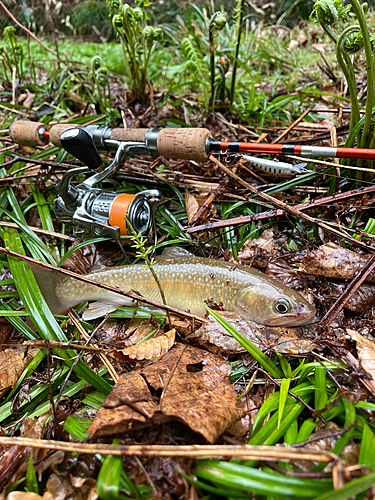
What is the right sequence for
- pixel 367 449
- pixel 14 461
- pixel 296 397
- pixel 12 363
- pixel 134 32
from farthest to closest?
pixel 134 32, pixel 12 363, pixel 296 397, pixel 14 461, pixel 367 449

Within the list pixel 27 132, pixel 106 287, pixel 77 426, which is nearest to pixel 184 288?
pixel 106 287

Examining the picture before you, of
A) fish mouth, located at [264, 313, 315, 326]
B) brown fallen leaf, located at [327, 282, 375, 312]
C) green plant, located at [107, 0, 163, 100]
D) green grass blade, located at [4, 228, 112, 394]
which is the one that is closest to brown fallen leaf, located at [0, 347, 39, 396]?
green grass blade, located at [4, 228, 112, 394]

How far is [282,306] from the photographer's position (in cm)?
233

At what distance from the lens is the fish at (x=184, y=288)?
8.03 ft

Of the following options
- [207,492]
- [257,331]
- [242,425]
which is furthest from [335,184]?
[207,492]

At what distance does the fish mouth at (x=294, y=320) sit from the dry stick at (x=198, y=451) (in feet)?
3.18

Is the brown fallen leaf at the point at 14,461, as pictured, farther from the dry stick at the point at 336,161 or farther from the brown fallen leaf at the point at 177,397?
the dry stick at the point at 336,161

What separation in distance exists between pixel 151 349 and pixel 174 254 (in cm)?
98

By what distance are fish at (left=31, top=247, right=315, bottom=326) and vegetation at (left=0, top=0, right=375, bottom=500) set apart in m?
0.12

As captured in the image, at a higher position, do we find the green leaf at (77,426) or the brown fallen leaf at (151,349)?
the brown fallen leaf at (151,349)

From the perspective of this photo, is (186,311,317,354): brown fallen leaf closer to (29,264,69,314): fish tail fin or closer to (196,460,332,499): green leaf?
(196,460,332,499): green leaf

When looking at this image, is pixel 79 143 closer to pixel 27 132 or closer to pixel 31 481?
pixel 27 132

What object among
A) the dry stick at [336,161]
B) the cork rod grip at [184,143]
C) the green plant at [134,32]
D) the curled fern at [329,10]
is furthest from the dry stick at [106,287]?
the green plant at [134,32]

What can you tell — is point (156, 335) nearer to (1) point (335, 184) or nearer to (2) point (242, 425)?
(2) point (242, 425)
